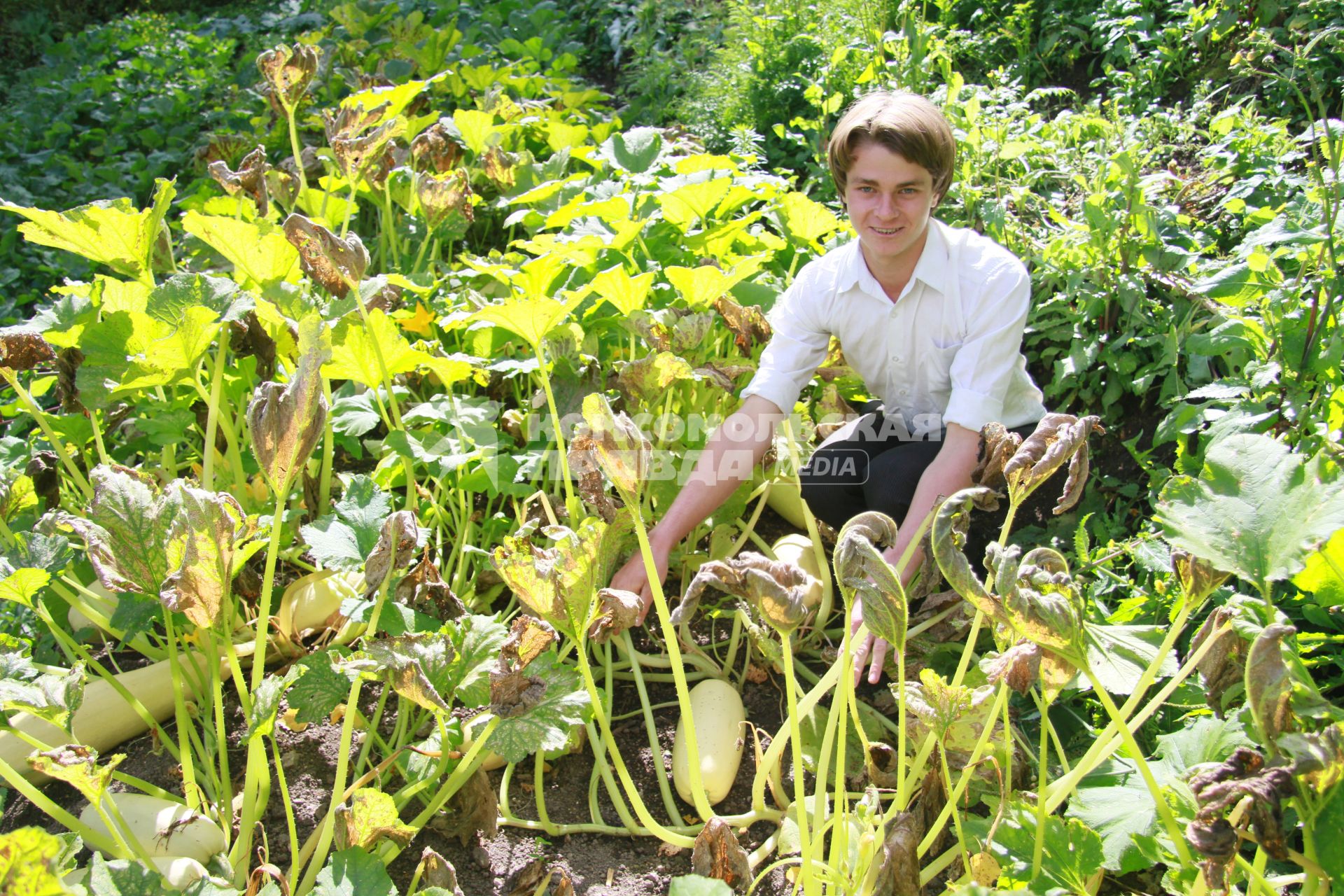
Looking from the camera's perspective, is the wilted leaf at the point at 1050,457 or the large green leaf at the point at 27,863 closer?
the large green leaf at the point at 27,863

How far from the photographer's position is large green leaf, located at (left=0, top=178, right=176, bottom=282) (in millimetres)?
1613

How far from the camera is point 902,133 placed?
5.87 feet

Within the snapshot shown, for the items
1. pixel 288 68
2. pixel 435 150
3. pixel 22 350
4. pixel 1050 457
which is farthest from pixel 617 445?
pixel 435 150

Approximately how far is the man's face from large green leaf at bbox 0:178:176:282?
1.18 metres

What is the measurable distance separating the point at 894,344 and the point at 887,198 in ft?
1.06

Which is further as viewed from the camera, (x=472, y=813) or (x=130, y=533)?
(x=472, y=813)

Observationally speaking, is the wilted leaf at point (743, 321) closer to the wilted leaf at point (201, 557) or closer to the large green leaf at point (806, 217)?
the large green leaf at point (806, 217)

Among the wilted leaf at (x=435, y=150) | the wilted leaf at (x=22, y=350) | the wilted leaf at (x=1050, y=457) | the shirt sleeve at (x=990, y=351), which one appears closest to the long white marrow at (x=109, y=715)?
the wilted leaf at (x=22, y=350)

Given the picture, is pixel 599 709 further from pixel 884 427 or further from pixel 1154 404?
pixel 1154 404

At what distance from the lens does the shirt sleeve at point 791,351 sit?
1991 millimetres

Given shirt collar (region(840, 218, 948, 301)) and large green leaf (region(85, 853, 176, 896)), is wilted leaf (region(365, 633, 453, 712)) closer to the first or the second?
large green leaf (region(85, 853, 176, 896))

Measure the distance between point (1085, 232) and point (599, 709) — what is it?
170cm

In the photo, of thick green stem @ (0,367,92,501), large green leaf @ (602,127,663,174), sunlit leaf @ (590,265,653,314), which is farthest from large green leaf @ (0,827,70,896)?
large green leaf @ (602,127,663,174)
